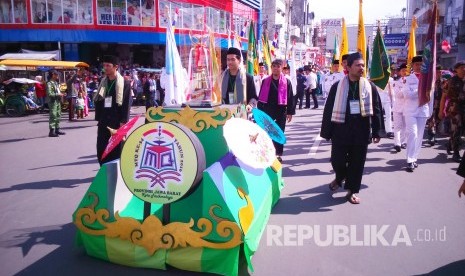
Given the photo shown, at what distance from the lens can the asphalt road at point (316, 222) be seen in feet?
11.7

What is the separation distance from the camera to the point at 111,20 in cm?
2703

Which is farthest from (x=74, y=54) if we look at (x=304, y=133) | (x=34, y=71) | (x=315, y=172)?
(x=315, y=172)

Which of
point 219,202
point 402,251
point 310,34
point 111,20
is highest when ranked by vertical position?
point 310,34

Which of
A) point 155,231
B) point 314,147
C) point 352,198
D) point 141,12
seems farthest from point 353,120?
point 141,12

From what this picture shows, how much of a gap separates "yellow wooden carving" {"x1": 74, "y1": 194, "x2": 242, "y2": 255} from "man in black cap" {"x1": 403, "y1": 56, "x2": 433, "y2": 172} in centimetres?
479

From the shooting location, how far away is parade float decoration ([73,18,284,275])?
329 centimetres

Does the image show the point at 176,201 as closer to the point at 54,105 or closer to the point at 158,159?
the point at 158,159

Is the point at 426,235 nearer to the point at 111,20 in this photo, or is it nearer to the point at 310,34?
the point at 111,20

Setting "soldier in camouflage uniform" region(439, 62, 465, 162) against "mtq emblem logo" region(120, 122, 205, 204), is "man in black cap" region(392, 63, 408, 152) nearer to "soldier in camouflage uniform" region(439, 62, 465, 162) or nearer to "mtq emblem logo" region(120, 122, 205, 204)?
"soldier in camouflage uniform" region(439, 62, 465, 162)

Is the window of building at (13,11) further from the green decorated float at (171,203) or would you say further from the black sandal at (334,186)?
the green decorated float at (171,203)

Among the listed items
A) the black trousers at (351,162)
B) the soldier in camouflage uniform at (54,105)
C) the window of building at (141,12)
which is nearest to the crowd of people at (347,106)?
the black trousers at (351,162)

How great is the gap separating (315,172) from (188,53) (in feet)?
10.0

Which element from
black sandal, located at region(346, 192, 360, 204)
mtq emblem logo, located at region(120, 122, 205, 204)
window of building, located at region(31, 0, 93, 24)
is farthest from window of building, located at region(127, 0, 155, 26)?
mtq emblem logo, located at region(120, 122, 205, 204)

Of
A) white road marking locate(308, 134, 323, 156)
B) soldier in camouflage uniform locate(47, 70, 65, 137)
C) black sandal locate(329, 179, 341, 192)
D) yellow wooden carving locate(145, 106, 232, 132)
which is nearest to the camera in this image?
yellow wooden carving locate(145, 106, 232, 132)
